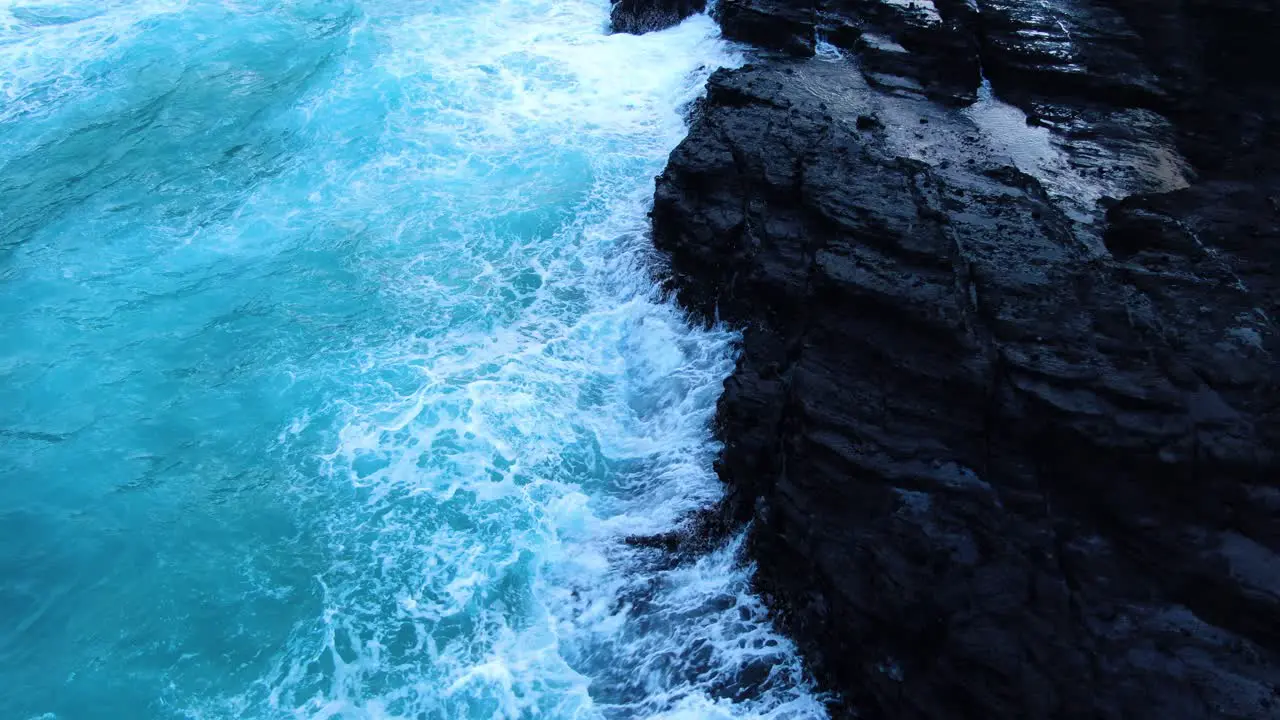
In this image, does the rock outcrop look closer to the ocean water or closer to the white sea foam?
the ocean water

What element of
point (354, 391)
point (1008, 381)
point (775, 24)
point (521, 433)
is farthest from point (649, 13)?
point (1008, 381)

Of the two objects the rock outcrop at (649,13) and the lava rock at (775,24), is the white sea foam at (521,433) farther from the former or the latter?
the rock outcrop at (649,13)

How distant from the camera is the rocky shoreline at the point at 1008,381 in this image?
6441mm

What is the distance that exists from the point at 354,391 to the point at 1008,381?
8.48 meters

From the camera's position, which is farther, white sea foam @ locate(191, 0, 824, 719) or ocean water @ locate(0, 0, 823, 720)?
ocean water @ locate(0, 0, 823, 720)

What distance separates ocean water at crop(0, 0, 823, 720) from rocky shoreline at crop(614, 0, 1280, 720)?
127cm

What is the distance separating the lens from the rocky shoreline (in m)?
6.44

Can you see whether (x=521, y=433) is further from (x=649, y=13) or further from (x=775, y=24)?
(x=649, y=13)

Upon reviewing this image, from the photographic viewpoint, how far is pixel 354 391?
1080 cm

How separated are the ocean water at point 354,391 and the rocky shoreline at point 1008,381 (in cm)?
127

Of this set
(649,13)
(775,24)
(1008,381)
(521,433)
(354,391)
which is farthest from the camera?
(649,13)

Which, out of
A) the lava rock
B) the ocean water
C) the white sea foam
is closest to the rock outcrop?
the ocean water

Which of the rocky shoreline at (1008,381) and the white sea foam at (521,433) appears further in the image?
the white sea foam at (521,433)

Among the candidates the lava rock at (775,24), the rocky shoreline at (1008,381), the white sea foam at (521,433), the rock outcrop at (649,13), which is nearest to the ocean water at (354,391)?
the white sea foam at (521,433)
